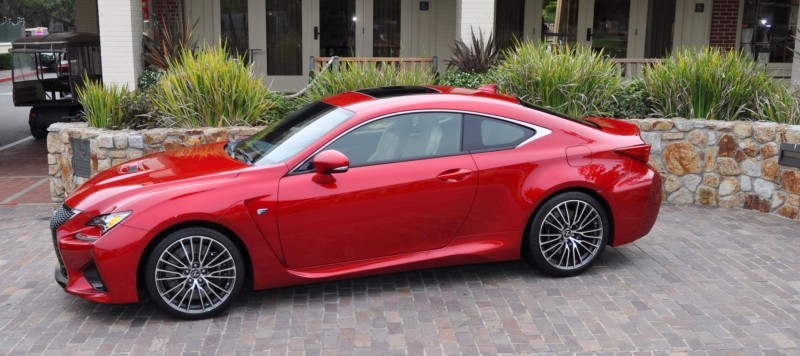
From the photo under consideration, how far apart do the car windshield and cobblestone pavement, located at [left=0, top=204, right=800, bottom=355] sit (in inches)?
42.1

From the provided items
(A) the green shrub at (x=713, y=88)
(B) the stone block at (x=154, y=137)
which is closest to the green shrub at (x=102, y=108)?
(B) the stone block at (x=154, y=137)

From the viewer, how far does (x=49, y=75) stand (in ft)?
53.2

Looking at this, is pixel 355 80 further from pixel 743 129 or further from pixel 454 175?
pixel 743 129

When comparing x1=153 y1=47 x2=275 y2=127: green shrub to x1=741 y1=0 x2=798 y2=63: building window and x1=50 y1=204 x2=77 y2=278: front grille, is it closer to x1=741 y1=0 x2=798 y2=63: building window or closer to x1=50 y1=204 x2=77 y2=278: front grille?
x1=50 y1=204 x2=77 y2=278: front grille

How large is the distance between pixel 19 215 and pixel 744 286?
24.5 feet

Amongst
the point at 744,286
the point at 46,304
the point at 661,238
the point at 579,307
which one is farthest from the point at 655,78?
the point at 46,304

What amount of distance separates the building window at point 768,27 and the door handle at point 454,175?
13.1 metres

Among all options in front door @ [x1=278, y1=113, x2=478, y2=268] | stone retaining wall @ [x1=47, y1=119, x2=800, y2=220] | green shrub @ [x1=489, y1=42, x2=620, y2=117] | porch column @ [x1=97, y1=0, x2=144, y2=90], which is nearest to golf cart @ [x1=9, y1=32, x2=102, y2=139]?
porch column @ [x1=97, y1=0, x2=144, y2=90]

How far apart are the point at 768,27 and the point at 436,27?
703 cm

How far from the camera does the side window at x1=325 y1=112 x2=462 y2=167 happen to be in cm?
588

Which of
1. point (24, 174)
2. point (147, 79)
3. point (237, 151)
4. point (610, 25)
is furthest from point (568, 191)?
point (610, 25)

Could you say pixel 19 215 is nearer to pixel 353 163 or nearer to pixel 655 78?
pixel 353 163

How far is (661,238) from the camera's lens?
7613mm

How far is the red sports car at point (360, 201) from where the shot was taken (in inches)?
213
